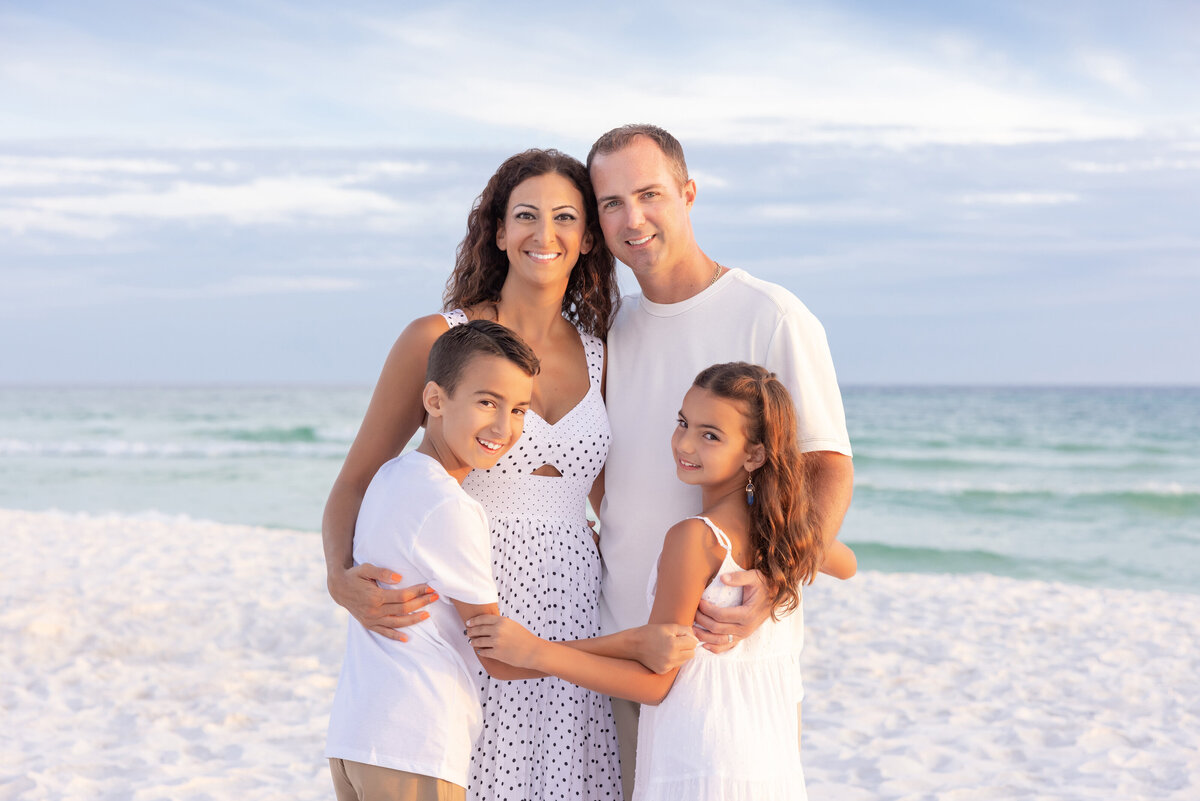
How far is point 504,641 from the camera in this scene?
2.21 m

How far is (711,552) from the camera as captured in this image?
2.38 m

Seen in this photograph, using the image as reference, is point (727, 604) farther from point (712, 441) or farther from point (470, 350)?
point (470, 350)

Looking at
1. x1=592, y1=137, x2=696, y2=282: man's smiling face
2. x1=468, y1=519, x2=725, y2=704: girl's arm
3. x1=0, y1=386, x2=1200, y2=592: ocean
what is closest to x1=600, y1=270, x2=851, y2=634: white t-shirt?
x1=592, y1=137, x2=696, y2=282: man's smiling face

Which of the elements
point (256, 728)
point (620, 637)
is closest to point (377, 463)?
point (620, 637)

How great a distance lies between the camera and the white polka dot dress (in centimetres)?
262

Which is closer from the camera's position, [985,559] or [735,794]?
[735,794]

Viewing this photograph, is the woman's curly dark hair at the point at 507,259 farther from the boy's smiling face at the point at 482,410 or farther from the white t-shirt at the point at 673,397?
the boy's smiling face at the point at 482,410

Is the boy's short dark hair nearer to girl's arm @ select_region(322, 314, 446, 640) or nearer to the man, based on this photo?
girl's arm @ select_region(322, 314, 446, 640)

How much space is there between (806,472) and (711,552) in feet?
1.66

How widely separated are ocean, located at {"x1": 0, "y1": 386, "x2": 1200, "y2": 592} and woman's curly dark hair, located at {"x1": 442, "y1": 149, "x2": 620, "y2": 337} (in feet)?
29.0

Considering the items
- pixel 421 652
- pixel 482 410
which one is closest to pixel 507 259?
pixel 482 410

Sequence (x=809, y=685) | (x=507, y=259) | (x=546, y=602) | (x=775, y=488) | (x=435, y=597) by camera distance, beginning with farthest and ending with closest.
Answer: (x=809, y=685) → (x=507, y=259) → (x=546, y=602) → (x=775, y=488) → (x=435, y=597)

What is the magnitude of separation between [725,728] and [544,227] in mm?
1481

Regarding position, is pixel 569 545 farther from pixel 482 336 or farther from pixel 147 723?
pixel 147 723
